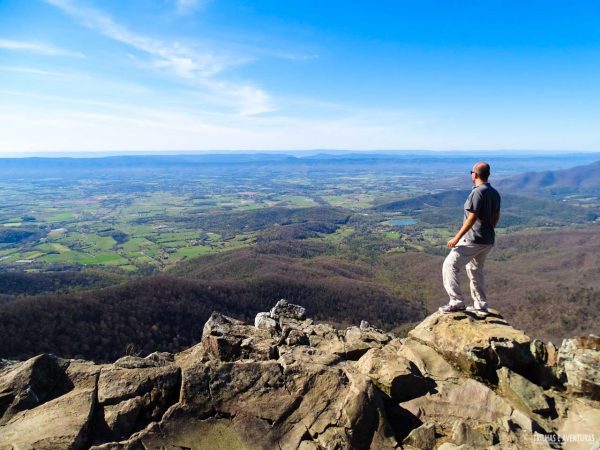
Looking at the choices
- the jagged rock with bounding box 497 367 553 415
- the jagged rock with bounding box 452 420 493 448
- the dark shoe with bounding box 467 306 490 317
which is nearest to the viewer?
the jagged rock with bounding box 452 420 493 448

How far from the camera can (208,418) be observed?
10.2 metres

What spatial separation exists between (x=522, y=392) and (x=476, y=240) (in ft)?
17.7

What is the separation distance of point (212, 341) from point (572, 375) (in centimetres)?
1236

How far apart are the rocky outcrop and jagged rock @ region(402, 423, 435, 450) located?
0.03 meters

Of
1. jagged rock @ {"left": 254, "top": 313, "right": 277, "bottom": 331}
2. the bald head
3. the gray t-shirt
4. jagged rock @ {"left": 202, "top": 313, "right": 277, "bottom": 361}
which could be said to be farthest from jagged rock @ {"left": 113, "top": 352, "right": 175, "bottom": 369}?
the bald head

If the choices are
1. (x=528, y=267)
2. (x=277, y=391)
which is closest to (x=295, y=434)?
(x=277, y=391)

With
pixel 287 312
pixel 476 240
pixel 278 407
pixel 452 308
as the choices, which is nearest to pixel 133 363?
pixel 278 407

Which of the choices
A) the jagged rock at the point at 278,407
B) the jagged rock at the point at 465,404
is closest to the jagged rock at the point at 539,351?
the jagged rock at the point at 465,404

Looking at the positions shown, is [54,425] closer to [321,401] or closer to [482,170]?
[321,401]

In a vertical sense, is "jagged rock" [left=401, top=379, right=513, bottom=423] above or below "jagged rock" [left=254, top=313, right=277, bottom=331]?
above

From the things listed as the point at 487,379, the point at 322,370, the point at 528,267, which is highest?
the point at 322,370

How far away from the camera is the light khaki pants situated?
14828 millimetres

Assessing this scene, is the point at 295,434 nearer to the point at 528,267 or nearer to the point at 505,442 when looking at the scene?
the point at 505,442

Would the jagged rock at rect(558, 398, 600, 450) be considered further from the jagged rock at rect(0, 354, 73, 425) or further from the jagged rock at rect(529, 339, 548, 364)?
the jagged rock at rect(0, 354, 73, 425)
